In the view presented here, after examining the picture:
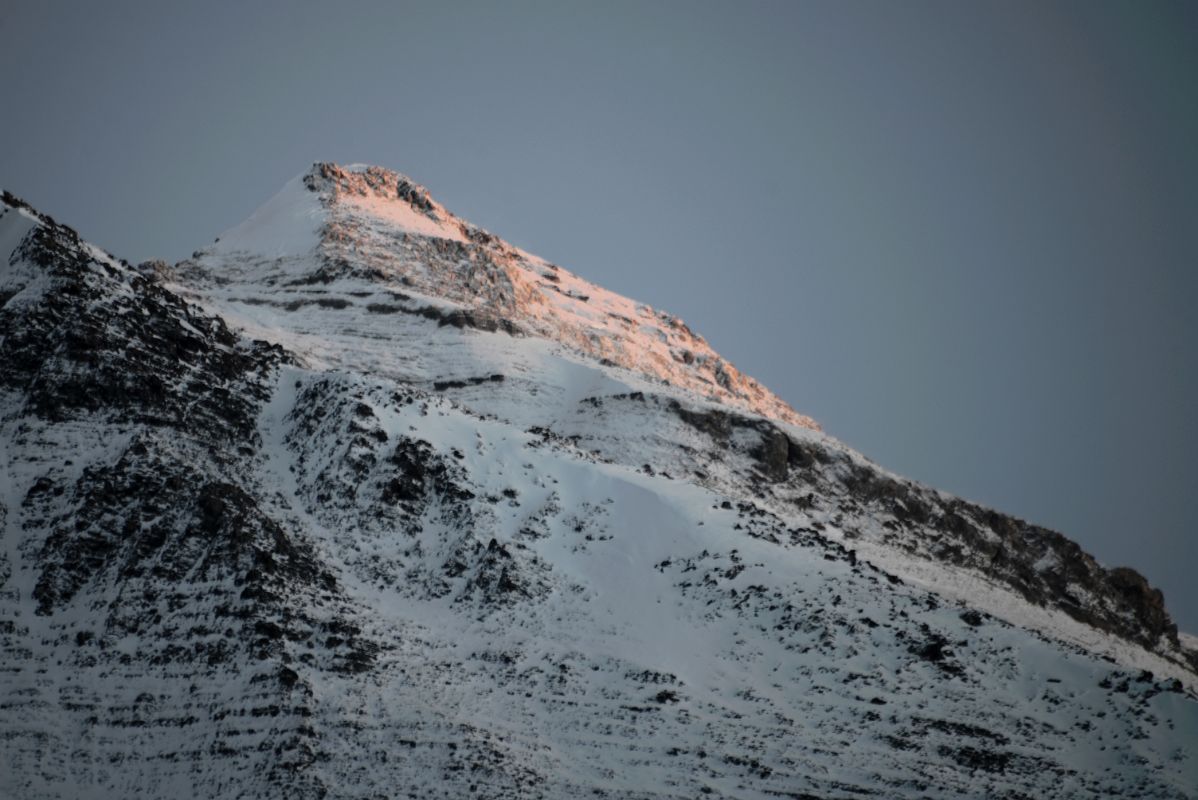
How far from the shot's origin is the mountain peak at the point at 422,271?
92.4 metres

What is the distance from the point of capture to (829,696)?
41.2 meters

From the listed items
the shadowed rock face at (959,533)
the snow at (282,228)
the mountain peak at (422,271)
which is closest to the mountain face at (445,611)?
the shadowed rock face at (959,533)

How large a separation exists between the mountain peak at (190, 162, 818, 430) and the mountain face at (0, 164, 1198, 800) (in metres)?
19.9

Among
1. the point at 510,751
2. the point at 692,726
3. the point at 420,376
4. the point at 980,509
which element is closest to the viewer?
the point at 510,751

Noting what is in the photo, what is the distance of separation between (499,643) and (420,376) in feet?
121

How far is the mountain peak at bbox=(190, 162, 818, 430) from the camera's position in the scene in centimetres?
9244

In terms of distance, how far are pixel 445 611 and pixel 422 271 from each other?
5932 centimetres

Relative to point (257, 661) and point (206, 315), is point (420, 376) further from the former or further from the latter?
point (257, 661)

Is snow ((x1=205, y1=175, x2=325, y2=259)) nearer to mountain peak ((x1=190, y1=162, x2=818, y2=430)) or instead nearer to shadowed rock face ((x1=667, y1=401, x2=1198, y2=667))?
mountain peak ((x1=190, y1=162, x2=818, y2=430))

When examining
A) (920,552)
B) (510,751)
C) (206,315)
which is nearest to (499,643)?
(510,751)

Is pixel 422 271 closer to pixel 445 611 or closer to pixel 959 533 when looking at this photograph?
pixel 959 533

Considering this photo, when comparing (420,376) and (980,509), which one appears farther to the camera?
(980,509)

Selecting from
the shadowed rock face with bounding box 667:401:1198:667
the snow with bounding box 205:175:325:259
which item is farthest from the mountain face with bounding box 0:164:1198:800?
the snow with bounding box 205:175:325:259

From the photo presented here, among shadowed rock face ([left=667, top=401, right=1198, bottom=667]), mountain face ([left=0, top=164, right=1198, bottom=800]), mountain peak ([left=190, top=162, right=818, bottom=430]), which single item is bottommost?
mountain face ([left=0, top=164, right=1198, bottom=800])
